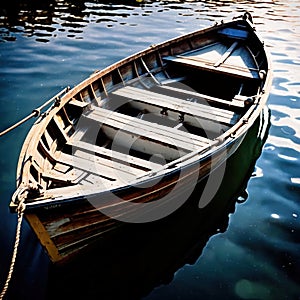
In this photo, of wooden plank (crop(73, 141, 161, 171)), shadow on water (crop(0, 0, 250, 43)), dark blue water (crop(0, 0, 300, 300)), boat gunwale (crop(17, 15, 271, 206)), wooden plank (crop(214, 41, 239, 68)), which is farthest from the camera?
shadow on water (crop(0, 0, 250, 43))

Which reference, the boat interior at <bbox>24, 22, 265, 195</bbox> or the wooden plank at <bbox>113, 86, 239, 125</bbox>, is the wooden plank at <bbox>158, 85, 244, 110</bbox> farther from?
the wooden plank at <bbox>113, 86, 239, 125</bbox>

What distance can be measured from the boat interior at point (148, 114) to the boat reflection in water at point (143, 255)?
1084 mm

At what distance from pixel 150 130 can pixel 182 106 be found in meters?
1.38

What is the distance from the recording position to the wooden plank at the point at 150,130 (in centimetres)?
595

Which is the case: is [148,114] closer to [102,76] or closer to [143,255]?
[102,76]

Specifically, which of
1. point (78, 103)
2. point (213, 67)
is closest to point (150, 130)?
point (78, 103)

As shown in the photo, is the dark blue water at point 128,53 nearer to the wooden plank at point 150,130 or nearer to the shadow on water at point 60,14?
the shadow on water at point 60,14

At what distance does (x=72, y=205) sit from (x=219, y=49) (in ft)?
26.9

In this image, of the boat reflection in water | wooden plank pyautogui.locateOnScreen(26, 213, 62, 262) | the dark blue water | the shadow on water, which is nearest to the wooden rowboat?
wooden plank pyautogui.locateOnScreen(26, 213, 62, 262)

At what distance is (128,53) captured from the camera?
13.3 meters

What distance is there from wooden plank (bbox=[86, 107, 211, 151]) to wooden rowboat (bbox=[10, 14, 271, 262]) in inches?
0.8

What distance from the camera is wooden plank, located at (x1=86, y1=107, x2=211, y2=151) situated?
5.95 metres

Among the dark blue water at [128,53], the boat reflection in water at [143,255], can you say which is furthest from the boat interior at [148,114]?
the dark blue water at [128,53]

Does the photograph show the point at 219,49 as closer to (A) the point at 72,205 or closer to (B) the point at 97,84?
(B) the point at 97,84
